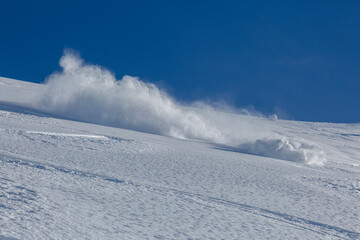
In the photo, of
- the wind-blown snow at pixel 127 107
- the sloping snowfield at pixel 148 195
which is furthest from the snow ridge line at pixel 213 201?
the wind-blown snow at pixel 127 107

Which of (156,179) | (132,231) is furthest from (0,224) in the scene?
(156,179)

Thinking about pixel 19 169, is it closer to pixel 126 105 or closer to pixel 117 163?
pixel 117 163

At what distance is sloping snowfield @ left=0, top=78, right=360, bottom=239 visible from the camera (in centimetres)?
491

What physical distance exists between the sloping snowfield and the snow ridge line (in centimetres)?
2

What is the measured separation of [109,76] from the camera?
22594 millimetres

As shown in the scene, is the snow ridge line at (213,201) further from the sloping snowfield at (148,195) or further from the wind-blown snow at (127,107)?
the wind-blown snow at (127,107)

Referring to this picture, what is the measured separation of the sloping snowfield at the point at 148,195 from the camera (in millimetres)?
4910

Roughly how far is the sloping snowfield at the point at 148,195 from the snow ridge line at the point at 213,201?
0.02m

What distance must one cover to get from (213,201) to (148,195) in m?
1.03

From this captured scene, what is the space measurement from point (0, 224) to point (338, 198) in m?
6.76

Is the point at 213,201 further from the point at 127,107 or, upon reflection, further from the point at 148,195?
the point at 127,107

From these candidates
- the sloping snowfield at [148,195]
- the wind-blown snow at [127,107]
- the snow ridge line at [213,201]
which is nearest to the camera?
the sloping snowfield at [148,195]

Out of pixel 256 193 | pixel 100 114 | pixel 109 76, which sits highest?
pixel 109 76

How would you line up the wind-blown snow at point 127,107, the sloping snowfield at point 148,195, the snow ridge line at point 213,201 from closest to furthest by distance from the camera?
1. the sloping snowfield at point 148,195
2. the snow ridge line at point 213,201
3. the wind-blown snow at point 127,107
